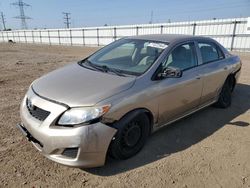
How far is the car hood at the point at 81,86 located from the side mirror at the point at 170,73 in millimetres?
484

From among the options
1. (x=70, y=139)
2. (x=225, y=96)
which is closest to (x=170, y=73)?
(x=70, y=139)

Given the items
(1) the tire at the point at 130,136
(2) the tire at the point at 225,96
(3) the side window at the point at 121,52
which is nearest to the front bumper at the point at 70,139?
(1) the tire at the point at 130,136

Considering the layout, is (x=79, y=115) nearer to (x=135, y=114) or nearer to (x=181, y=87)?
(x=135, y=114)

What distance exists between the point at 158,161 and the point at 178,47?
1.84 metres

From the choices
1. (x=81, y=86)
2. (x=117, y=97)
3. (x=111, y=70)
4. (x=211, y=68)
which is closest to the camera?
(x=117, y=97)

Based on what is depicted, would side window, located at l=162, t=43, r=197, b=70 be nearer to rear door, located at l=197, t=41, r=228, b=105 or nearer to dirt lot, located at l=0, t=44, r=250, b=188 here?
rear door, located at l=197, t=41, r=228, b=105

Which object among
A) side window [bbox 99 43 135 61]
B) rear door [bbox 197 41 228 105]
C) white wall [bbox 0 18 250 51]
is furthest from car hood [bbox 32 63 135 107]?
white wall [bbox 0 18 250 51]

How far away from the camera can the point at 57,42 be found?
3900cm

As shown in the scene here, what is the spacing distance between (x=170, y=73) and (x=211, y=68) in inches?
59.2

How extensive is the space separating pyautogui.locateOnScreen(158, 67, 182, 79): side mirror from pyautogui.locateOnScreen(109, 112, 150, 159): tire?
64 cm

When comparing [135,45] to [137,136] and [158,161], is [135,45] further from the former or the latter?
[158,161]

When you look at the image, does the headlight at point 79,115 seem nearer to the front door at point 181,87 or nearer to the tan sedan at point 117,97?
the tan sedan at point 117,97

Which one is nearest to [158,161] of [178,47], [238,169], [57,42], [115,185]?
[115,185]

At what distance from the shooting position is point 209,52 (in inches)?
180
